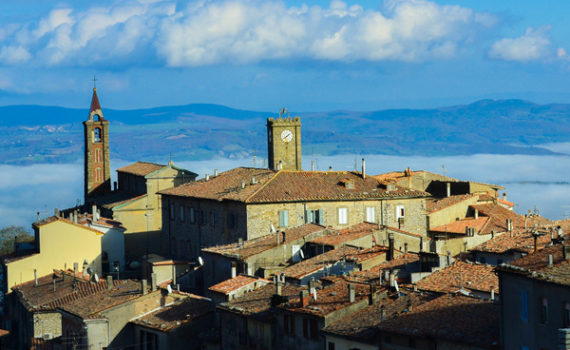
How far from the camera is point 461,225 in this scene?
171 ft

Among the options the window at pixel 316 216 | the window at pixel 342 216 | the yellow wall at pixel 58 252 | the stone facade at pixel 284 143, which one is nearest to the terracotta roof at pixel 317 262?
the window at pixel 316 216

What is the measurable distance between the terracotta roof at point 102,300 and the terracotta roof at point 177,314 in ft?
2.89

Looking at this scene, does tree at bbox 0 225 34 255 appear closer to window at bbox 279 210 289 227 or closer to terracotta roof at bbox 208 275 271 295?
window at bbox 279 210 289 227

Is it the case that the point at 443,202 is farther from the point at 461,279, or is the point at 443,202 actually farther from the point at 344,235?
the point at 461,279

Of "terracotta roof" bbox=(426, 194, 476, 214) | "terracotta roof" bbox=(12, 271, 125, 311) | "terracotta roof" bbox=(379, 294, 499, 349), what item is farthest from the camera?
"terracotta roof" bbox=(426, 194, 476, 214)

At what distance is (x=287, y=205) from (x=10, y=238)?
30.6 meters

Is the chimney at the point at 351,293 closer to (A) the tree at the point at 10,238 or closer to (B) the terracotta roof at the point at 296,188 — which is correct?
(B) the terracotta roof at the point at 296,188

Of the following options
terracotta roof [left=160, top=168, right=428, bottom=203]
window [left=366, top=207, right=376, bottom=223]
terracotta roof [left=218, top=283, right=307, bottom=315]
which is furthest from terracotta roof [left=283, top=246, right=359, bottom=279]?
window [left=366, top=207, right=376, bottom=223]

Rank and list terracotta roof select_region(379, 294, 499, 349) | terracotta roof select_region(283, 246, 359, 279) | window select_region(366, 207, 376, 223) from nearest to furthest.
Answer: terracotta roof select_region(379, 294, 499, 349)
terracotta roof select_region(283, 246, 359, 279)
window select_region(366, 207, 376, 223)

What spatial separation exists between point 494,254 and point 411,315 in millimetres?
14149

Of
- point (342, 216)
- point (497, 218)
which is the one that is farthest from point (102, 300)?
point (497, 218)

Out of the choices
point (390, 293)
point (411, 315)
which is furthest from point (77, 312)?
point (411, 315)

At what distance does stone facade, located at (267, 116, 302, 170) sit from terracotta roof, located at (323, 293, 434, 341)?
34.3 metres

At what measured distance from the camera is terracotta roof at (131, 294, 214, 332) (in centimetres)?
3266
